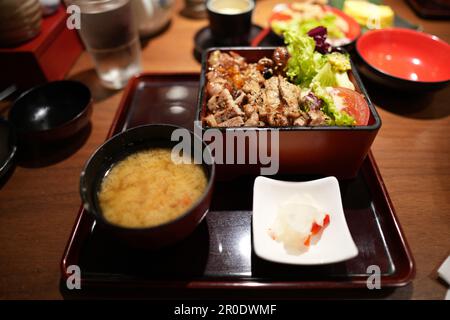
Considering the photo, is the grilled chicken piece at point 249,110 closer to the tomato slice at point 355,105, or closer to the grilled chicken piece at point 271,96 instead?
the grilled chicken piece at point 271,96

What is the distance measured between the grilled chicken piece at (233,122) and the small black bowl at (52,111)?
89 centimetres

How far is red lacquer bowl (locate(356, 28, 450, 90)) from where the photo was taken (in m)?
2.00

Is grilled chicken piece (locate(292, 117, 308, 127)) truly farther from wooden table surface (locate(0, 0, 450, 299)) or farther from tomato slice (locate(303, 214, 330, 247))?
wooden table surface (locate(0, 0, 450, 299))

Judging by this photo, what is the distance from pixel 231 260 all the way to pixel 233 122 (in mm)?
615

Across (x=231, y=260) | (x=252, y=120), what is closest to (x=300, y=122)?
(x=252, y=120)

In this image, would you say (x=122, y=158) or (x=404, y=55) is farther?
(x=404, y=55)

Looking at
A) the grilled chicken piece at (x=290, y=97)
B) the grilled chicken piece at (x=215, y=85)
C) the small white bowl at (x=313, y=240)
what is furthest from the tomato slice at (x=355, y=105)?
the grilled chicken piece at (x=215, y=85)

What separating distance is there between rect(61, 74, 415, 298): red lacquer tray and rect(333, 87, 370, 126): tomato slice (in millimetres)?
272

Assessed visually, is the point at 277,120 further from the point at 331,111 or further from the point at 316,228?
the point at 316,228

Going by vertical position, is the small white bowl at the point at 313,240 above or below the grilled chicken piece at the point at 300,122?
below

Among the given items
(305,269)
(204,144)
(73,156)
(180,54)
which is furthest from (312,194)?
(180,54)

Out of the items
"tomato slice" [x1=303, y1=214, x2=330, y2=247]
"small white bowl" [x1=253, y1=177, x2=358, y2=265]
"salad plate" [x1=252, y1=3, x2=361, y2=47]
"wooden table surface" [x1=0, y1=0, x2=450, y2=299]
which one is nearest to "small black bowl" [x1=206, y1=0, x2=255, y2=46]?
"salad plate" [x1=252, y1=3, x2=361, y2=47]

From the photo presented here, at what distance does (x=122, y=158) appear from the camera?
4.58 feet

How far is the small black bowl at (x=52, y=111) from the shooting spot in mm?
1715
